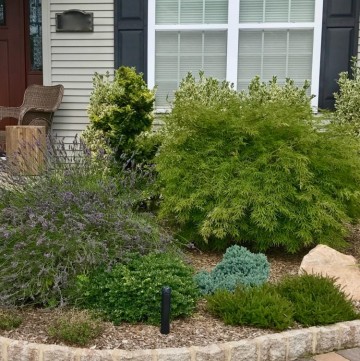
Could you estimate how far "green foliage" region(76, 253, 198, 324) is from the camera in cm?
260

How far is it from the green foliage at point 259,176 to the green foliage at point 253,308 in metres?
0.75

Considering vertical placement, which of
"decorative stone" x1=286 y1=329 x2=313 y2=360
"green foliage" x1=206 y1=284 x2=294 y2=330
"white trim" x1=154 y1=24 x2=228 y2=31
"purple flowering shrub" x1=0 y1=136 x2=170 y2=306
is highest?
"white trim" x1=154 y1=24 x2=228 y2=31

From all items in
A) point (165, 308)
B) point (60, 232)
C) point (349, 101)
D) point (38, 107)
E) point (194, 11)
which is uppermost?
point (194, 11)

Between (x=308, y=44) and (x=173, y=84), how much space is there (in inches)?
60.7

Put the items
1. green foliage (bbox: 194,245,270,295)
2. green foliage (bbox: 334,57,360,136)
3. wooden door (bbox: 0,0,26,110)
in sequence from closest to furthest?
1. green foliage (bbox: 194,245,270,295)
2. green foliage (bbox: 334,57,360,136)
3. wooden door (bbox: 0,0,26,110)

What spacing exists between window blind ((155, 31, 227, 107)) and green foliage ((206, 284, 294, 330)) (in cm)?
344

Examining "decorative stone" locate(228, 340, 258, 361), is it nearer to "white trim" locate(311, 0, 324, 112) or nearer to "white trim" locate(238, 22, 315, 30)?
"white trim" locate(311, 0, 324, 112)

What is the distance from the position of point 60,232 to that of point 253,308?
1.14 m

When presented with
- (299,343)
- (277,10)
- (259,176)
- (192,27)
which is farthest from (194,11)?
(299,343)

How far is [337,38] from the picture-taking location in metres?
5.38

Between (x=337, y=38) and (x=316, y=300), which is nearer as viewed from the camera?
(x=316, y=300)

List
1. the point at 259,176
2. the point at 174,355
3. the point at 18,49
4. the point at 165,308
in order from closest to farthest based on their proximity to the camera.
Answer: the point at 174,355 → the point at 165,308 → the point at 259,176 → the point at 18,49

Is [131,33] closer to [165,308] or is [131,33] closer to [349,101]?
[349,101]

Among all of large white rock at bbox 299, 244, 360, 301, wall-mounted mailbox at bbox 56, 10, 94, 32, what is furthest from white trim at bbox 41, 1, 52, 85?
large white rock at bbox 299, 244, 360, 301
